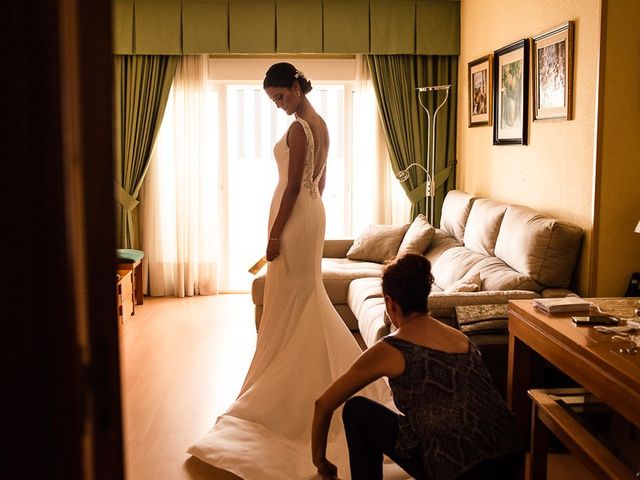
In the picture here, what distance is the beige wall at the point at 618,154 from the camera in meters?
3.65

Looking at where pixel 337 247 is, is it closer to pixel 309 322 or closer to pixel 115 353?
pixel 309 322

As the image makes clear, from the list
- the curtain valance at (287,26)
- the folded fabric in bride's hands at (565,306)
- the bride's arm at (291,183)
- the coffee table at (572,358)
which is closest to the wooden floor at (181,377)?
the coffee table at (572,358)

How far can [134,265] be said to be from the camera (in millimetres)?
6133

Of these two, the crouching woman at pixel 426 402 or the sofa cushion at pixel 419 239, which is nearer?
the crouching woman at pixel 426 402

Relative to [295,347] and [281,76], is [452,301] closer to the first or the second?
[295,347]

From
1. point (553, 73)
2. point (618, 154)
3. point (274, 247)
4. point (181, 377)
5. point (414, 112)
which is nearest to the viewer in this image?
point (274, 247)

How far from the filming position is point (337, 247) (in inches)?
245

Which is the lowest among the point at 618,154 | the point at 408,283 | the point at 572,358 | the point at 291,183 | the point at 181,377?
the point at 181,377

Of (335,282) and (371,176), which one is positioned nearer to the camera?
(335,282)

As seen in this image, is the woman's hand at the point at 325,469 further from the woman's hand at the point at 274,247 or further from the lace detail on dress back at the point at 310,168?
the lace detail on dress back at the point at 310,168

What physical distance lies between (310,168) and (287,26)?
3389 mm

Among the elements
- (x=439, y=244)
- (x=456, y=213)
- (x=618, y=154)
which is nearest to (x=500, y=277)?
(x=618, y=154)

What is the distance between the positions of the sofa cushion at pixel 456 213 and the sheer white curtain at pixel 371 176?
2.84 feet

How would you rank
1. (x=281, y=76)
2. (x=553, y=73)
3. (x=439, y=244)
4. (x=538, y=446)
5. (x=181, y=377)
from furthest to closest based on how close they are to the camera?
(x=439, y=244) < (x=181, y=377) < (x=553, y=73) < (x=281, y=76) < (x=538, y=446)
